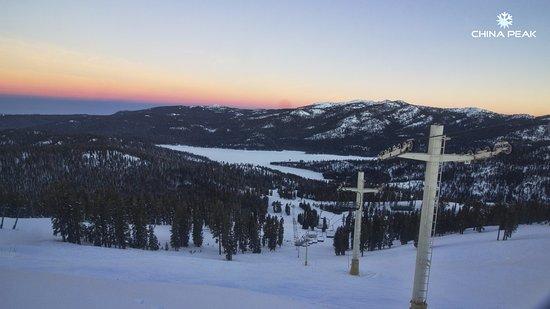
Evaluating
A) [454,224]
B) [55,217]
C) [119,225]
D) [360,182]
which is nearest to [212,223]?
[119,225]

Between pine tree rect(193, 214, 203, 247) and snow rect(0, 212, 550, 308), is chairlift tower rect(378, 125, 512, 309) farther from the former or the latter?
pine tree rect(193, 214, 203, 247)

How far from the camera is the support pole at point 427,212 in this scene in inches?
628

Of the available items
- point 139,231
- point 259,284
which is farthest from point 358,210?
point 139,231

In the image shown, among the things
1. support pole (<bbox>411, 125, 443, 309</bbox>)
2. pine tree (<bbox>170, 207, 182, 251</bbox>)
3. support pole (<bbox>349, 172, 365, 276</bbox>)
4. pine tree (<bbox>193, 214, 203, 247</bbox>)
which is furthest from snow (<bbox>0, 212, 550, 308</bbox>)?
pine tree (<bbox>193, 214, 203, 247</bbox>)

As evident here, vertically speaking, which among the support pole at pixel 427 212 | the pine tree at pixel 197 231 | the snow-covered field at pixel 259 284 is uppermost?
the support pole at pixel 427 212

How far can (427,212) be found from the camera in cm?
1612

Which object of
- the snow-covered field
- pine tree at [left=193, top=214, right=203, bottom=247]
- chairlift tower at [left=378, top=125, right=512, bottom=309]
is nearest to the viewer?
the snow-covered field

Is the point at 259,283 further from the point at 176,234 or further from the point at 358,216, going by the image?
the point at 176,234

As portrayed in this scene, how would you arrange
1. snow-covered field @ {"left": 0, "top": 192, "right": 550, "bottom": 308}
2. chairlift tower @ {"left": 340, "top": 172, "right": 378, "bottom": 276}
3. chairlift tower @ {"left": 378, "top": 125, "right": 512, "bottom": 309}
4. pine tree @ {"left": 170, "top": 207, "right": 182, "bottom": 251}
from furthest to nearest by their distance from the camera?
pine tree @ {"left": 170, "top": 207, "right": 182, "bottom": 251}, chairlift tower @ {"left": 340, "top": 172, "right": 378, "bottom": 276}, chairlift tower @ {"left": 378, "top": 125, "right": 512, "bottom": 309}, snow-covered field @ {"left": 0, "top": 192, "right": 550, "bottom": 308}

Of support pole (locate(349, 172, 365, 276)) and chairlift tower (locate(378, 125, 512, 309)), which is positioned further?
support pole (locate(349, 172, 365, 276))

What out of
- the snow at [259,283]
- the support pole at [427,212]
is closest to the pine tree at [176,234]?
the snow at [259,283]

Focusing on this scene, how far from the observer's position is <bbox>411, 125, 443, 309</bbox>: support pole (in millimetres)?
15945

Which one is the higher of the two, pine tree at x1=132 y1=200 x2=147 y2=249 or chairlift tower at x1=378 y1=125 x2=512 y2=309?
chairlift tower at x1=378 y1=125 x2=512 y2=309

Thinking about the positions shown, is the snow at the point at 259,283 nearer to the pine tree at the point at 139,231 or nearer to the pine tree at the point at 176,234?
the pine tree at the point at 139,231
